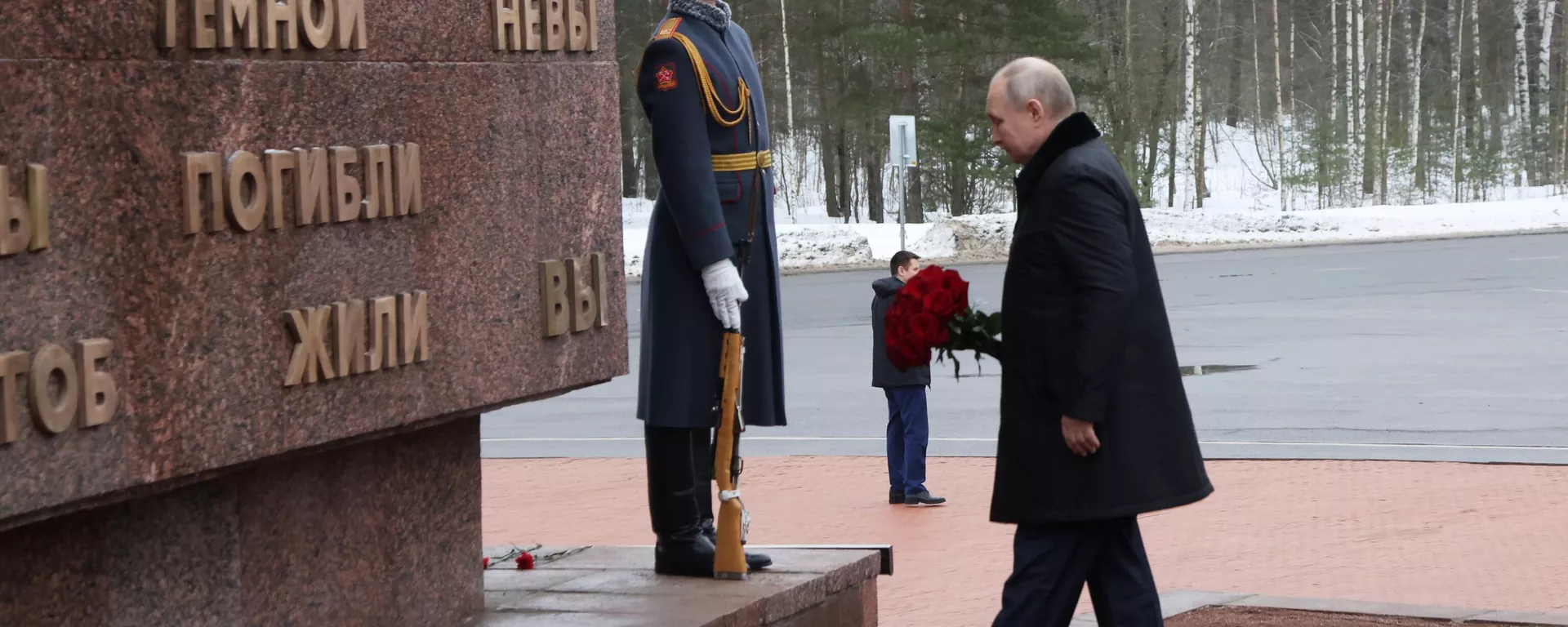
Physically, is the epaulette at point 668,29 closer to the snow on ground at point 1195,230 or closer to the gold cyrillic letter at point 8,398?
the gold cyrillic letter at point 8,398

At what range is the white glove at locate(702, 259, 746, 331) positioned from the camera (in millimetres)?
5258

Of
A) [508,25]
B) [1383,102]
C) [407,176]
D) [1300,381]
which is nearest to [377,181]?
[407,176]

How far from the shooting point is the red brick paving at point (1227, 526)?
24.1 ft

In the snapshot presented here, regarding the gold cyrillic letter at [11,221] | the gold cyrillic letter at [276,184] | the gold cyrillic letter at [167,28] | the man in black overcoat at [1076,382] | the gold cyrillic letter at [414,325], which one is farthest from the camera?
the man in black overcoat at [1076,382]

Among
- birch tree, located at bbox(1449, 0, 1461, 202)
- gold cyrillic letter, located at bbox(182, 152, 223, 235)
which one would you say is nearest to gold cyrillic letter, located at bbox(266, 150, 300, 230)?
gold cyrillic letter, located at bbox(182, 152, 223, 235)

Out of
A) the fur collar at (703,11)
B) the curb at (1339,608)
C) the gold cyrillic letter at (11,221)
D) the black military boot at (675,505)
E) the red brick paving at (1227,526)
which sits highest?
the fur collar at (703,11)

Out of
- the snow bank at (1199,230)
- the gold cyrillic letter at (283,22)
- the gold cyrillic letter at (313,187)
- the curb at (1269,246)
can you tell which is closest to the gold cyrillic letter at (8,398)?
the gold cyrillic letter at (313,187)

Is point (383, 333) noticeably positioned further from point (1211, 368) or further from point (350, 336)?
point (1211, 368)

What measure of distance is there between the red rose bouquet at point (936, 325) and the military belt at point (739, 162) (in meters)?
0.59

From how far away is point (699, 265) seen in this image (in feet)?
17.3

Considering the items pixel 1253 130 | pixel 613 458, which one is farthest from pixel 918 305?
pixel 1253 130

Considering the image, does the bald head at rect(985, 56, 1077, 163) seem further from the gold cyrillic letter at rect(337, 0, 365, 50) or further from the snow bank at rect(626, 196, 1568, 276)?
the snow bank at rect(626, 196, 1568, 276)

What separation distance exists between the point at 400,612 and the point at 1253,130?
55.9 m

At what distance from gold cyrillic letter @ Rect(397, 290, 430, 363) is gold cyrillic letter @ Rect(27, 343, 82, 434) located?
1.01 m
